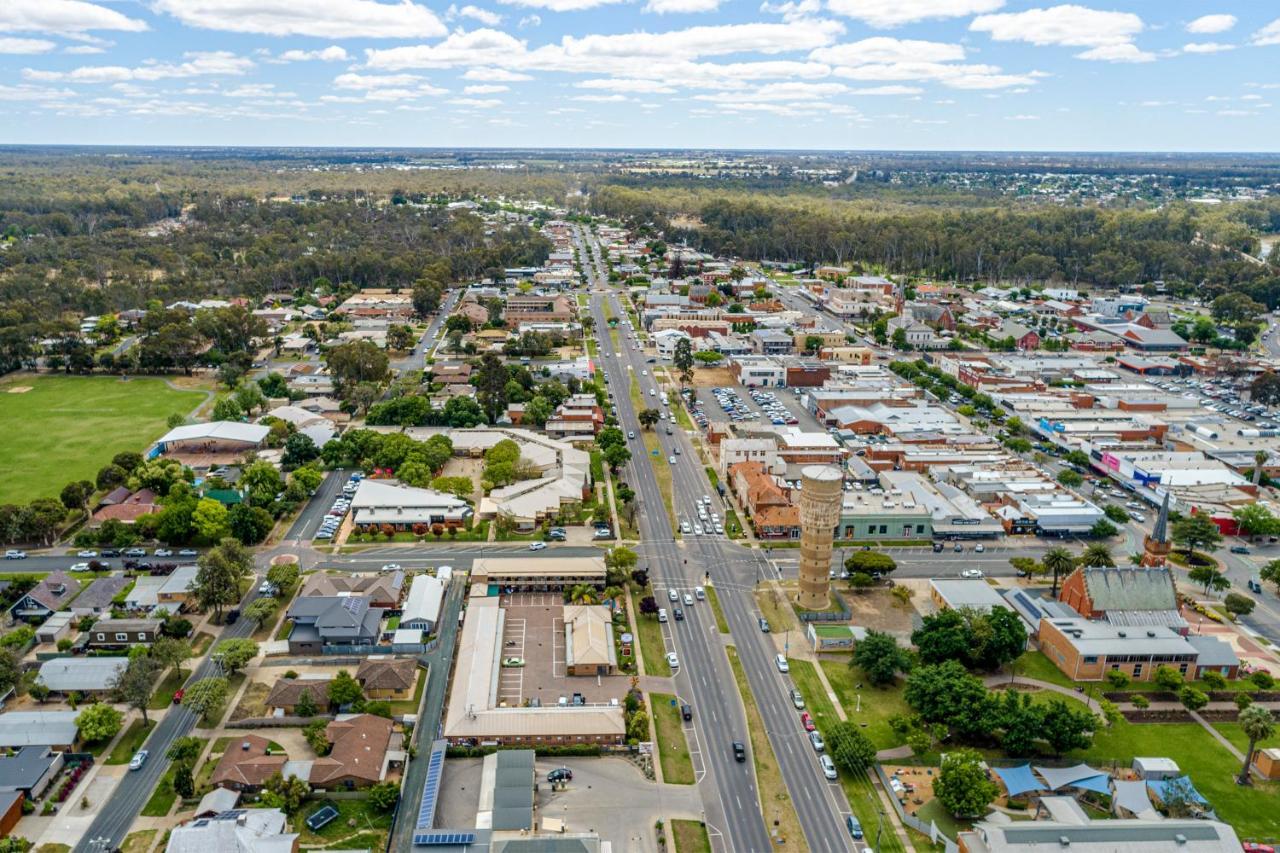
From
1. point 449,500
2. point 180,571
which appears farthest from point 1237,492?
point 180,571

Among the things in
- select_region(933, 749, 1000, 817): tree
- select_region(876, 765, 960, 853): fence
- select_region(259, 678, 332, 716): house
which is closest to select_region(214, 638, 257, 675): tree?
select_region(259, 678, 332, 716): house

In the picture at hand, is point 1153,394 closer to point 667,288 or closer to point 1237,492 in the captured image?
point 1237,492

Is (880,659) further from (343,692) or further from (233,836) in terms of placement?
(233,836)

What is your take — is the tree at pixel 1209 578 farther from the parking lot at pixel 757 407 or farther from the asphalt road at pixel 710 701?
the parking lot at pixel 757 407

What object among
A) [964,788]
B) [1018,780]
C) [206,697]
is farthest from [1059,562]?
[206,697]

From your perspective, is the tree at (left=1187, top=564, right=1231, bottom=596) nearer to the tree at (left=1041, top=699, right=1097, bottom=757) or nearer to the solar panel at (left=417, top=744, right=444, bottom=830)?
the tree at (left=1041, top=699, right=1097, bottom=757)
